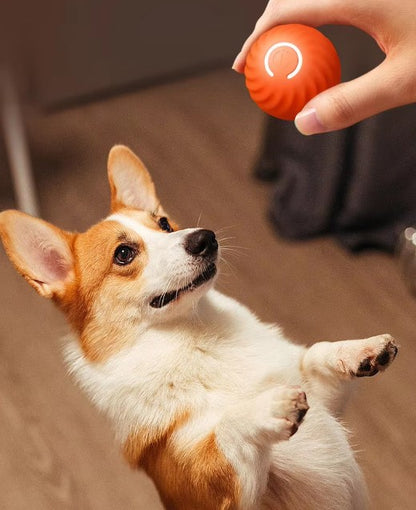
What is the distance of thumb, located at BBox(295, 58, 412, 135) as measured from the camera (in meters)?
0.91

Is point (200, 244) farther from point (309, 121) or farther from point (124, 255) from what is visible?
point (309, 121)

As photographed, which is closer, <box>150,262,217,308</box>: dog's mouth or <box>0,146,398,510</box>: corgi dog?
<box>0,146,398,510</box>: corgi dog

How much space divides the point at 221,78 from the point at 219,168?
675mm

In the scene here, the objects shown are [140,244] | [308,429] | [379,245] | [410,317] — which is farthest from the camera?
[379,245]

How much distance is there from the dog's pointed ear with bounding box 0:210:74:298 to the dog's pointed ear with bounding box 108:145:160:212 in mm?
161

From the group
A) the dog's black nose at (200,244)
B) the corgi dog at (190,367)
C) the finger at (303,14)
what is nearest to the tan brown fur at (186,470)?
the corgi dog at (190,367)

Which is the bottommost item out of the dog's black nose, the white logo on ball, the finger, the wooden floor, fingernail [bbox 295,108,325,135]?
the wooden floor

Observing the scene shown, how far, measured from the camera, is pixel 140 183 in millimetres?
1345

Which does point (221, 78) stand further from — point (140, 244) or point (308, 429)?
point (308, 429)

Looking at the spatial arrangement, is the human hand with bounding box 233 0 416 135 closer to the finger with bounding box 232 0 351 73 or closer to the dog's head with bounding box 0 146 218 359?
Result: the finger with bounding box 232 0 351 73

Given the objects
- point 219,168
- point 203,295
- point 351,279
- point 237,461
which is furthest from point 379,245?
point 237,461

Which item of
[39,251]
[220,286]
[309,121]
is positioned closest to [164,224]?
[39,251]

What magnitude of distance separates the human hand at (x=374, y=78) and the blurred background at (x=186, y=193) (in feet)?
3.10

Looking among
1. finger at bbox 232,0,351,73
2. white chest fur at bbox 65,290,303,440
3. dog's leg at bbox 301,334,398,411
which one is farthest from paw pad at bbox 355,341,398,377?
finger at bbox 232,0,351,73
